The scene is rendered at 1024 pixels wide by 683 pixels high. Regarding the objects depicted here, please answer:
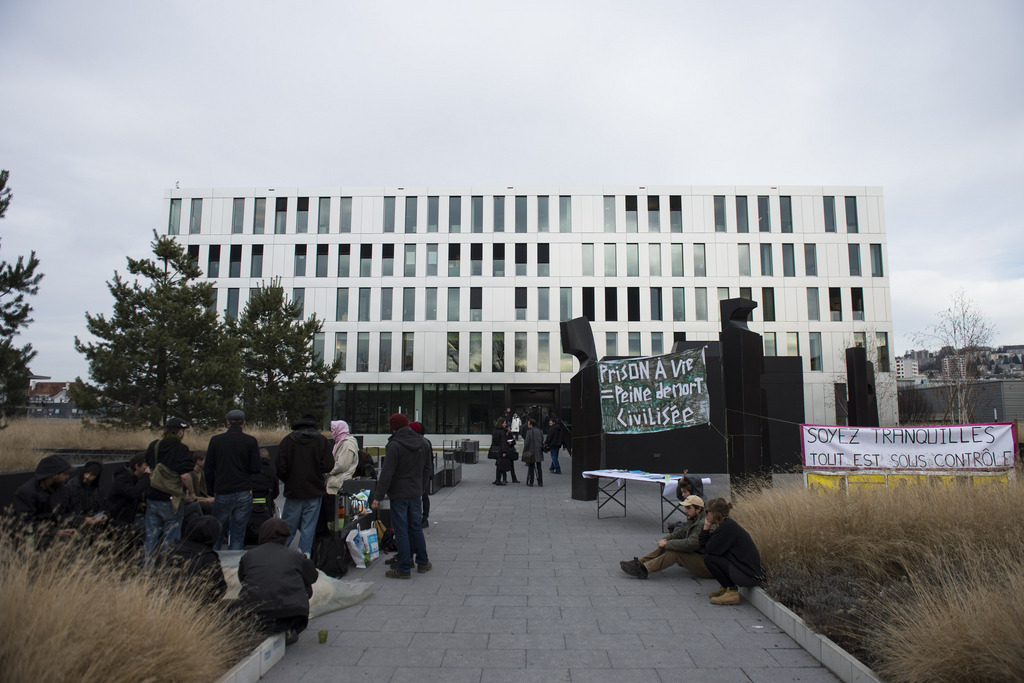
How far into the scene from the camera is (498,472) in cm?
1817

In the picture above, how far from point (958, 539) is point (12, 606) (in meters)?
7.31

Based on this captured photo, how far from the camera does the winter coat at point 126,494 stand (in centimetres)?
731

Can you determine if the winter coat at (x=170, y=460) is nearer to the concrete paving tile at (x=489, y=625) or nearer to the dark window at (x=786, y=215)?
the concrete paving tile at (x=489, y=625)

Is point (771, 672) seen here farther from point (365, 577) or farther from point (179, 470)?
point (179, 470)

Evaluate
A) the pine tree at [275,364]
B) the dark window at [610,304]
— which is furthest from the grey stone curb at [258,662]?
the dark window at [610,304]

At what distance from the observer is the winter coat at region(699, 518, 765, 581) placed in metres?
6.57

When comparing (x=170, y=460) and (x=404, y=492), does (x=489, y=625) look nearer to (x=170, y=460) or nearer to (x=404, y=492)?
(x=404, y=492)

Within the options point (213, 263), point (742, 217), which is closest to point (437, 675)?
point (742, 217)

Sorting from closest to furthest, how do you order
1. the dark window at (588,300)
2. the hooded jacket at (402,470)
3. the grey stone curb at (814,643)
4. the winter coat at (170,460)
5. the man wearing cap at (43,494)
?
the grey stone curb at (814,643)
the man wearing cap at (43,494)
the winter coat at (170,460)
the hooded jacket at (402,470)
the dark window at (588,300)

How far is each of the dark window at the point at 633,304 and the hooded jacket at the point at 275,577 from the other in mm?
39604

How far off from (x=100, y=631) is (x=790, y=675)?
449 cm

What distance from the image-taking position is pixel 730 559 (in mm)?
6668

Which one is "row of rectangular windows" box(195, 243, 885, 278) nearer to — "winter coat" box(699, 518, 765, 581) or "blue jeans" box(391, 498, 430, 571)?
"blue jeans" box(391, 498, 430, 571)

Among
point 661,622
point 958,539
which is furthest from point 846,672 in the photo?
point 958,539
